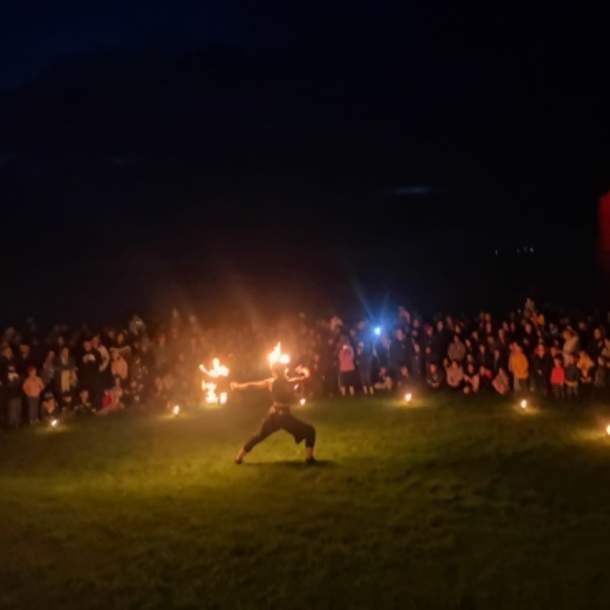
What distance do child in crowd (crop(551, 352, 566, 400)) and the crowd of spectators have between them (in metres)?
0.02

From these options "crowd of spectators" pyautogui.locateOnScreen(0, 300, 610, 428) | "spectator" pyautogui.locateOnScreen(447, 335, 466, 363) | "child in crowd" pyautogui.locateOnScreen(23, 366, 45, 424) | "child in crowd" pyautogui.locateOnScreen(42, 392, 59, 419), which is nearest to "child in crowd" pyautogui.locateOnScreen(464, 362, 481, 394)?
"crowd of spectators" pyautogui.locateOnScreen(0, 300, 610, 428)

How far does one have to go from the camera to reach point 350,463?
14305 mm

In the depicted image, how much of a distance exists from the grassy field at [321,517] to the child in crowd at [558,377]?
153 cm

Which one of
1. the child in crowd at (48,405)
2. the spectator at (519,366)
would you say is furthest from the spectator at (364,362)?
the child in crowd at (48,405)

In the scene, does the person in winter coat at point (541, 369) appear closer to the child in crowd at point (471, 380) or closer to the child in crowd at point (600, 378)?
the child in crowd at point (600, 378)

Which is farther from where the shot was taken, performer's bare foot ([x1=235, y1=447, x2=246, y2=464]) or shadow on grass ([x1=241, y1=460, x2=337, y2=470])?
performer's bare foot ([x1=235, y1=447, x2=246, y2=464])

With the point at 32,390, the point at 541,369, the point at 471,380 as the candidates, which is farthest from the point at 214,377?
the point at 541,369

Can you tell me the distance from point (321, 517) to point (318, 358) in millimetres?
12065

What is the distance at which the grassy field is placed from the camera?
332 inches

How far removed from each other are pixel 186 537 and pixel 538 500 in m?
4.61

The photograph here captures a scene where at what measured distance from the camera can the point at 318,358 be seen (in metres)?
23.0

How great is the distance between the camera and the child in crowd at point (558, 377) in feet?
64.1

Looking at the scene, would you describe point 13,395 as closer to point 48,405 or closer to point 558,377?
point 48,405

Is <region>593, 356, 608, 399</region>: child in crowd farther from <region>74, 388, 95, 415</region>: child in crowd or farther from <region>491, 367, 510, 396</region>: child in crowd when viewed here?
<region>74, 388, 95, 415</region>: child in crowd
